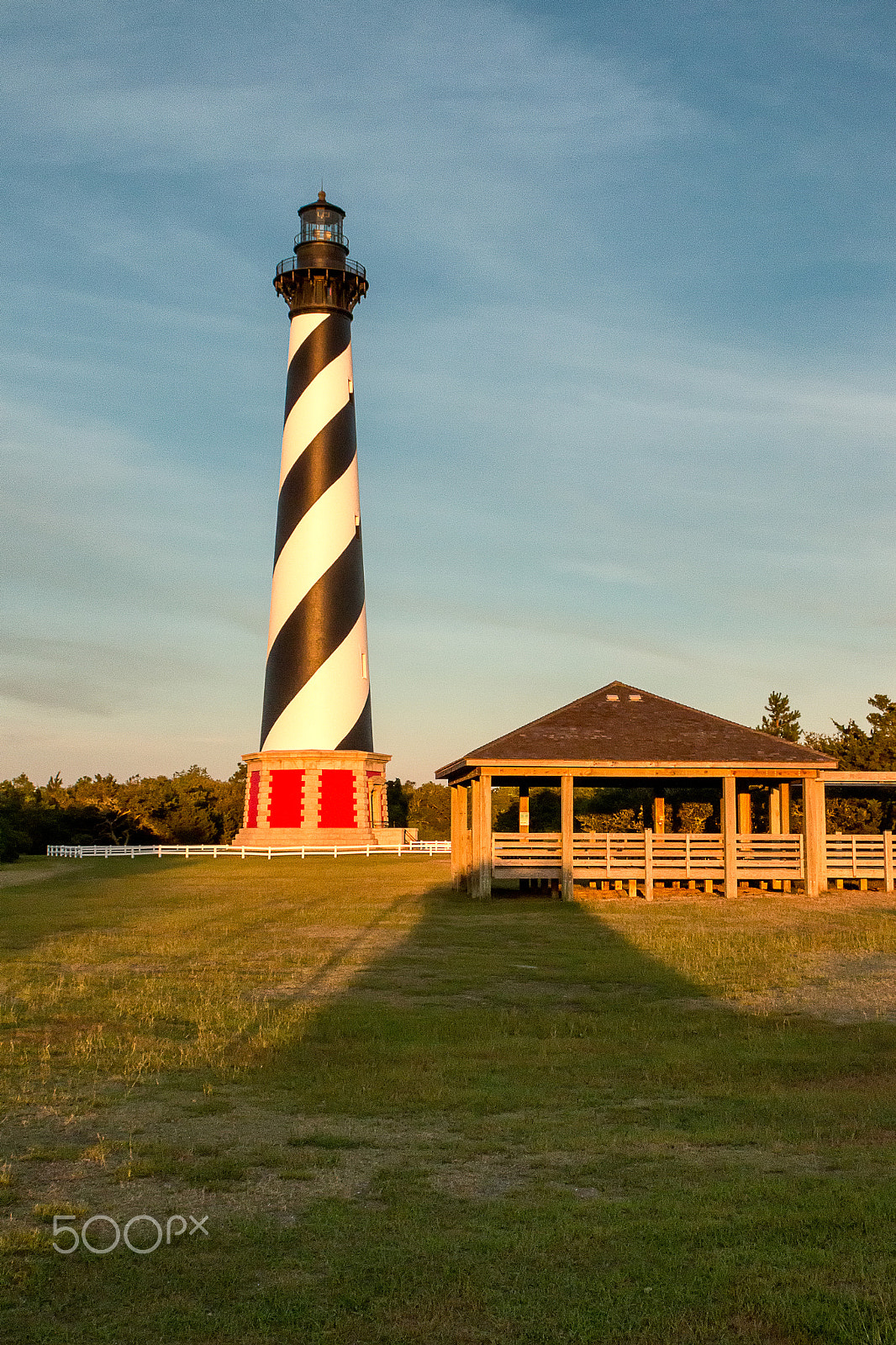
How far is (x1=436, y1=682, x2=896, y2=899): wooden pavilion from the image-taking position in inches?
1012

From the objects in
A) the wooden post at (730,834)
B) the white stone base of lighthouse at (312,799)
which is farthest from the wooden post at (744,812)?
the white stone base of lighthouse at (312,799)

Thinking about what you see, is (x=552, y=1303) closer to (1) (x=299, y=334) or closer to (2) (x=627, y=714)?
(2) (x=627, y=714)

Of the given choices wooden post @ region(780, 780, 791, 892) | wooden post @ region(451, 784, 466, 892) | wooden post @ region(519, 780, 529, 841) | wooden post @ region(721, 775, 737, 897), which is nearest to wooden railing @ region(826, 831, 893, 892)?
wooden post @ region(780, 780, 791, 892)

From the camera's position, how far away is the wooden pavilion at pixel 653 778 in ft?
84.3

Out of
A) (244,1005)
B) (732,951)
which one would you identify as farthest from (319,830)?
(244,1005)

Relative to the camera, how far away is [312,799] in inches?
1655

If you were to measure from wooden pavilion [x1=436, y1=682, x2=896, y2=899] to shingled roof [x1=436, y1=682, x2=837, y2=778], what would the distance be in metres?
0.04

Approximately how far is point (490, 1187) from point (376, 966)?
29.4 feet

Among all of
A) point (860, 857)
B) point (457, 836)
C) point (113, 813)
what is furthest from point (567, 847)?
point (113, 813)

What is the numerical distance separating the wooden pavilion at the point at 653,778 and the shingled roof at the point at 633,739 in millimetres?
36

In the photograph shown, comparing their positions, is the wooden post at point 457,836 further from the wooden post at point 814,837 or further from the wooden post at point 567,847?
the wooden post at point 814,837

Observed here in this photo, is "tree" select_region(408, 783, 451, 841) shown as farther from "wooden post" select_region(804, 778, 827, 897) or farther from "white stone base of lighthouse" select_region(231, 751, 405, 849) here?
"wooden post" select_region(804, 778, 827, 897)

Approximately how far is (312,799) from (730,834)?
Result: 19.1 metres

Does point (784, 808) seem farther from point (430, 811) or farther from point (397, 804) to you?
point (430, 811)
